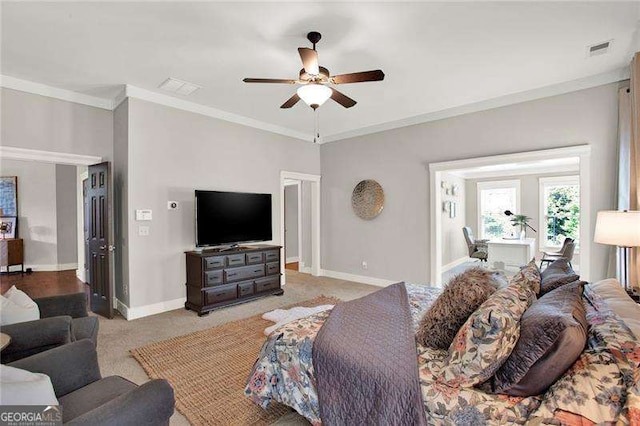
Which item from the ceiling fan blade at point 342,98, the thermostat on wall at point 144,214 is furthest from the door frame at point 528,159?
the thermostat on wall at point 144,214

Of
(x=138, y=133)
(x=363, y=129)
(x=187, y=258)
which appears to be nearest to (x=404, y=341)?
(x=187, y=258)

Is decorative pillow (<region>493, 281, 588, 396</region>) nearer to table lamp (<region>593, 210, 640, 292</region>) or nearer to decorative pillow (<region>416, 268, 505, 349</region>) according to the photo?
decorative pillow (<region>416, 268, 505, 349</region>)

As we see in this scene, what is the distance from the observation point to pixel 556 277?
204 cm

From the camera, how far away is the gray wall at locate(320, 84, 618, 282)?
3.59 m

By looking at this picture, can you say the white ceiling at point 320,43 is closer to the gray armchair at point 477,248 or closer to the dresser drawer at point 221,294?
the dresser drawer at point 221,294

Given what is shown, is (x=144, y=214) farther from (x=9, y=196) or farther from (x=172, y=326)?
(x=9, y=196)

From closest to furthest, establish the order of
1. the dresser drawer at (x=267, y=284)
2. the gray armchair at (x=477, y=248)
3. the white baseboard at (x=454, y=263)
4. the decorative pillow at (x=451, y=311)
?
the decorative pillow at (x=451, y=311) → the dresser drawer at (x=267, y=284) → the gray armchair at (x=477, y=248) → the white baseboard at (x=454, y=263)

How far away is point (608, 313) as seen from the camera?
59.9 inches

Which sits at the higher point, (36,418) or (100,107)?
(100,107)

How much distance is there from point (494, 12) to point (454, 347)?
255 cm

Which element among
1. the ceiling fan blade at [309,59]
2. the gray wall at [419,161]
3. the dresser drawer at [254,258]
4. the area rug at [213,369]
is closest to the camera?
the area rug at [213,369]

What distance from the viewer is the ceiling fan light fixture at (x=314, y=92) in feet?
8.98

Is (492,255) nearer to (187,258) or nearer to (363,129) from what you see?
(363,129)

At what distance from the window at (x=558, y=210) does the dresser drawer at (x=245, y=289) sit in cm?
708
